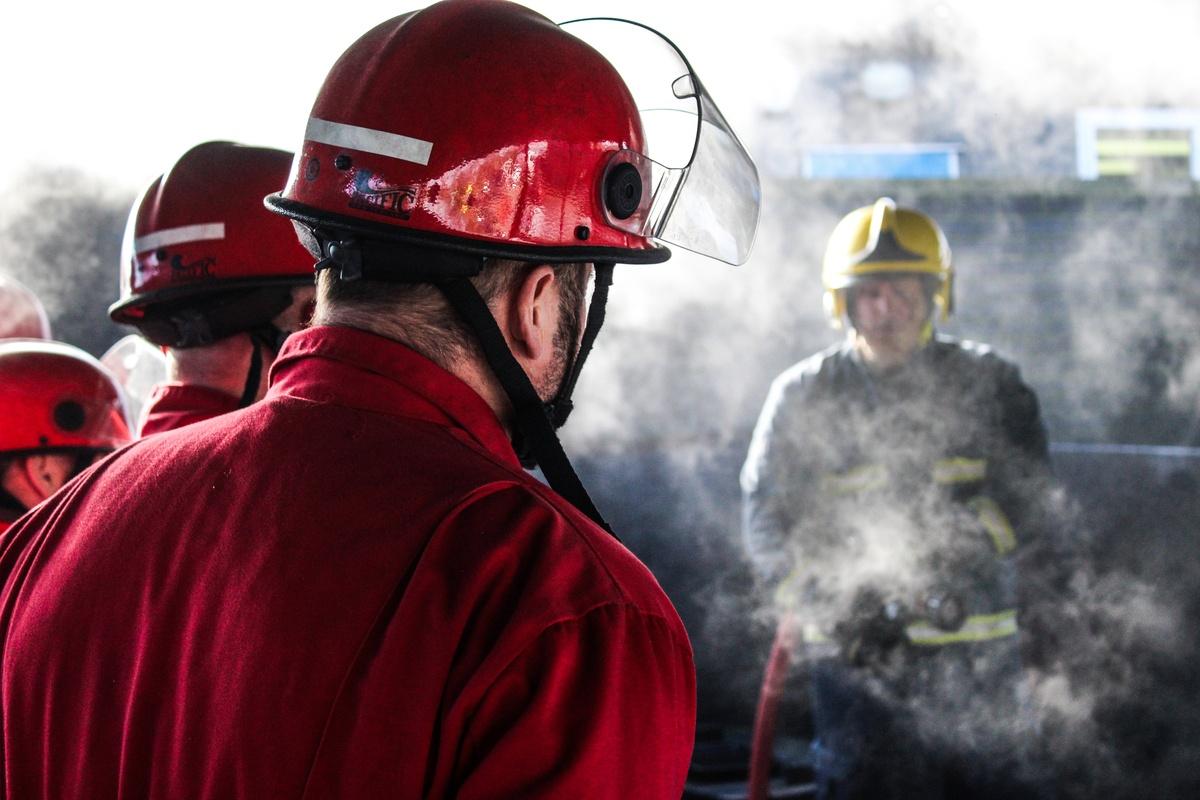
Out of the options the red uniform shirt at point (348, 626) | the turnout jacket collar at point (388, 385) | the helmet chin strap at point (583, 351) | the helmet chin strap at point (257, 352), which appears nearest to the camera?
the red uniform shirt at point (348, 626)

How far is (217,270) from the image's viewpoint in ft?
7.98

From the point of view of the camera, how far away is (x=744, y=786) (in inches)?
203

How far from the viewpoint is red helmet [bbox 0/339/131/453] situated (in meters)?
2.87

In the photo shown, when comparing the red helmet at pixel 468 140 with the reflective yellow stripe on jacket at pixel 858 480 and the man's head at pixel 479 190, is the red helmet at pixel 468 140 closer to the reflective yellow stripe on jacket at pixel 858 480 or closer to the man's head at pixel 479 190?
the man's head at pixel 479 190

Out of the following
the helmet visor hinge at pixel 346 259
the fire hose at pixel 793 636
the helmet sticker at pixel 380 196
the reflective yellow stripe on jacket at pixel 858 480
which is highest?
the helmet sticker at pixel 380 196

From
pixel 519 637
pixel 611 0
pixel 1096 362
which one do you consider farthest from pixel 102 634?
pixel 1096 362

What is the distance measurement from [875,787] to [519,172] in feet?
12.1

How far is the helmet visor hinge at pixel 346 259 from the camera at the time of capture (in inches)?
49.3

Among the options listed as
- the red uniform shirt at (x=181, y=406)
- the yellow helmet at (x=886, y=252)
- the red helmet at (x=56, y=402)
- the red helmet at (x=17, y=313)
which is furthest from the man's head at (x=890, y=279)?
the red helmet at (x=17, y=313)

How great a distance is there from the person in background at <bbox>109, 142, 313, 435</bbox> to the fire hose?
106 inches

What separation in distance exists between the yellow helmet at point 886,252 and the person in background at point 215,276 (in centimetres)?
283

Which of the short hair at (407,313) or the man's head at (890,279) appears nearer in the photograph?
the short hair at (407,313)

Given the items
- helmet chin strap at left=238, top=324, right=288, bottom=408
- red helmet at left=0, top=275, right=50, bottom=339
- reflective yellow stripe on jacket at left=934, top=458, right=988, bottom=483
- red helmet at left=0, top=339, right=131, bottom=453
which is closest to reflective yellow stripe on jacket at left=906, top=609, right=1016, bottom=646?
reflective yellow stripe on jacket at left=934, top=458, right=988, bottom=483

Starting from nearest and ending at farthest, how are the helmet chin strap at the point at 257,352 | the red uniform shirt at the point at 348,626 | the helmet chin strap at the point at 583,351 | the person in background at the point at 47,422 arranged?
the red uniform shirt at the point at 348,626, the helmet chin strap at the point at 583,351, the helmet chin strap at the point at 257,352, the person in background at the point at 47,422
